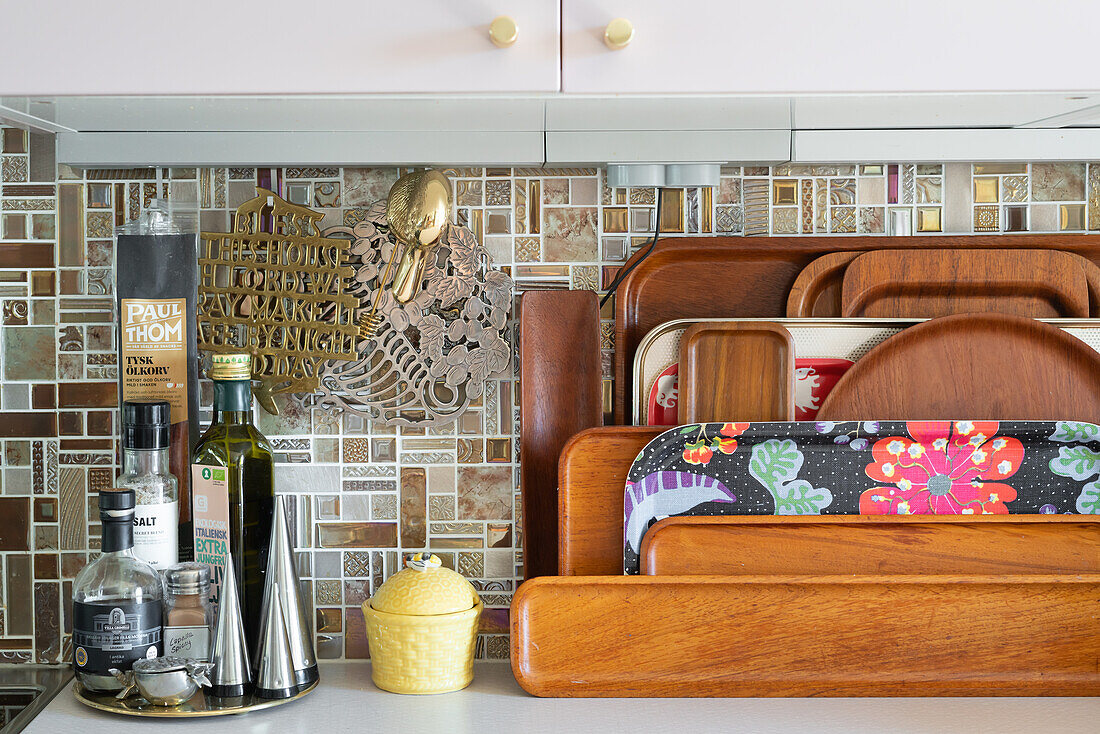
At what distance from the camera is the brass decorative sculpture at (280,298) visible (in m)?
1.00

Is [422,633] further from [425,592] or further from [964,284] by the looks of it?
[964,284]

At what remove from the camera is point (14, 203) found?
1028mm

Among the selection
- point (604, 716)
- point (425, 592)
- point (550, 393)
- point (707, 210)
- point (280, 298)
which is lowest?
point (604, 716)

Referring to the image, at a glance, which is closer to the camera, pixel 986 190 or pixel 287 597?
pixel 287 597

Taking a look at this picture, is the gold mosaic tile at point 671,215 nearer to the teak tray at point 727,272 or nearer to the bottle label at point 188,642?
the teak tray at point 727,272

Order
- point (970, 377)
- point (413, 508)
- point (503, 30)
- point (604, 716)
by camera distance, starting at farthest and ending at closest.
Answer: point (413, 508) → point (970, 377) → point (604, 716) → point (503, 30)

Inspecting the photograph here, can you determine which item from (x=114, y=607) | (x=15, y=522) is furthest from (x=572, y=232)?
(x=15, y=522)

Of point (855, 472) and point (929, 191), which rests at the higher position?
point (929, 191)

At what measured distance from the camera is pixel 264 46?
28.1 inches

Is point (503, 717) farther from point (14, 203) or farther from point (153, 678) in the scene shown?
→ point (14, 203)

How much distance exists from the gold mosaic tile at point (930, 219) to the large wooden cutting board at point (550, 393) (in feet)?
1.32

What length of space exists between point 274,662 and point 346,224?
492 mm

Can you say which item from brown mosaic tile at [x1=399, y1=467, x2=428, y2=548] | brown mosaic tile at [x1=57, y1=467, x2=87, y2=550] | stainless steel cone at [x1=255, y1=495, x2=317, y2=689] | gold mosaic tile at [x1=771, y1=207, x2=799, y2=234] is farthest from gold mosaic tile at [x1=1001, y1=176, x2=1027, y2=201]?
brown mosaic tile at [x1=57, y1=467, x2=87, y2=550]

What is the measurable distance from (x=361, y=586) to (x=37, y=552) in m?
0.39
